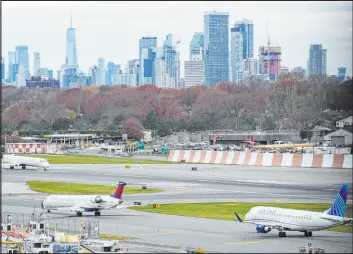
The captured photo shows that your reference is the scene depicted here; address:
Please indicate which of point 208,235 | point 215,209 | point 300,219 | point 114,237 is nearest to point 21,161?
point 215,209

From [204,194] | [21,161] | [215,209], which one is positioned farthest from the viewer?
[21,161]

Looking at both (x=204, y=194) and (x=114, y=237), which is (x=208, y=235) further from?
(x=204, y=194)

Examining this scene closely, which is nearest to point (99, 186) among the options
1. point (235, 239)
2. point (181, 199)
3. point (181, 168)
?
point (181, 199)

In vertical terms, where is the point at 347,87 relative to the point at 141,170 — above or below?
above

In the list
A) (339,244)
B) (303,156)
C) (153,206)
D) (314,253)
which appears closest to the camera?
(314,253)

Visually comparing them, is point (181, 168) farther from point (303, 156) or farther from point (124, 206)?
point (124, 206)

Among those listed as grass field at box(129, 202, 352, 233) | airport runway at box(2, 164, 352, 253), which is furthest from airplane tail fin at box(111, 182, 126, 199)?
grass field at box(129, 202, 352, 233)

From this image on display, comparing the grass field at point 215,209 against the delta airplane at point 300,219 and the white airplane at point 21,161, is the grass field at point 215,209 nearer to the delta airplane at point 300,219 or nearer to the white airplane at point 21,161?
the delta airplane at point 300,219
